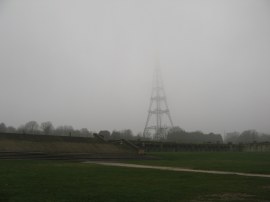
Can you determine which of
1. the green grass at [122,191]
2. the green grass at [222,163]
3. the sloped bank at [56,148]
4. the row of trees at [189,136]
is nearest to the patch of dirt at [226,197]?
the green grass at [122,191]

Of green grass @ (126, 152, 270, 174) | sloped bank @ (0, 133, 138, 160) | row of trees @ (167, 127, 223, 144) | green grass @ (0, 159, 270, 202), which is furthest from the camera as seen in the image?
row of trees @ (167, 127, 223, 144)

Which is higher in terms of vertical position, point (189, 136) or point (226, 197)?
point (189, 136)

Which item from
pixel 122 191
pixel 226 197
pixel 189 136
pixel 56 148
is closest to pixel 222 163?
pixel 56 148

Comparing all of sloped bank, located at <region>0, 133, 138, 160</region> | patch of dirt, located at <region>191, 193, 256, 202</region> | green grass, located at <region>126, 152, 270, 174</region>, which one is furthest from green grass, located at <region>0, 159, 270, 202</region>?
sloped bank, located at <region>0, 133, 138, 160</region>

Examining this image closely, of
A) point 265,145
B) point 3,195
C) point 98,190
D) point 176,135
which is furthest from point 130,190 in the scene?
point 176,135

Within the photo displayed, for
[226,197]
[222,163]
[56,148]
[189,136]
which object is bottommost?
[222,163]

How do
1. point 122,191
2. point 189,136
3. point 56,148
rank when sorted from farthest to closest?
point 189,136
point 56,148
point 122,191

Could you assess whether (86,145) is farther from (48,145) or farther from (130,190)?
(130,190)

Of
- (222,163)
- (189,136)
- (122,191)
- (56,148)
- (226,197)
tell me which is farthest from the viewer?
(189,136)

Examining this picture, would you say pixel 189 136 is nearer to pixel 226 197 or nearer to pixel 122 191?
pixel 122 191

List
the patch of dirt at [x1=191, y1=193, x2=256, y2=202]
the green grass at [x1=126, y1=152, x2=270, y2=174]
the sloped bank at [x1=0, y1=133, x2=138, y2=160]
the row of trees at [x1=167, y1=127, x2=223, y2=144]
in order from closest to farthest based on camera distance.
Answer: the patch of dirt at [x1=191, y1=193, x2=256, y2=202]
the green grass at [x1=126, y1=152, x2=270, y2=174]
the sloped bank at [x1=0, y1=133, x2=138, y2=160]
the row of trees at [x1=167, y1=127, x2=223, y2=144]

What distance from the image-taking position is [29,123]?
152250 millimetres

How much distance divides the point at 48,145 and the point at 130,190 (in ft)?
122

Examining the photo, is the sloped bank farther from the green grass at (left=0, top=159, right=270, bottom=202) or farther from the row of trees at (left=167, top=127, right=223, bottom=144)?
the row of trees at (left=167, top=127, right=223, bottom=144)
